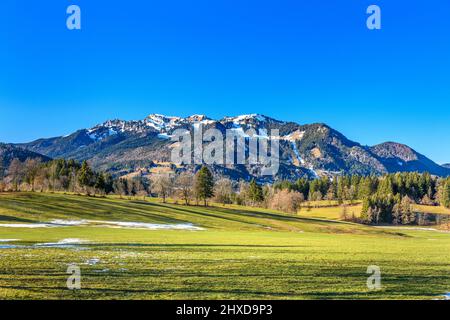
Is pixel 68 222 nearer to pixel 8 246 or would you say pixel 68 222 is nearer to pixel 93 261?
pixel 8 246

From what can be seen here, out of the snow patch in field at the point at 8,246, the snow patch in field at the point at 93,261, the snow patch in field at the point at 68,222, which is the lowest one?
the snow patch in field at the point at 68,222

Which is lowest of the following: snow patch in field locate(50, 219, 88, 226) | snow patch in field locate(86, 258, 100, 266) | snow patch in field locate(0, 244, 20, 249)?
snow patch in field locate(50, 219, 88, 226)

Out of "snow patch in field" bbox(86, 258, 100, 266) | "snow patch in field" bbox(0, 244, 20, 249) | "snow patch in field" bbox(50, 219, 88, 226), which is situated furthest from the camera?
"snow patch in field" bbox(50, 219, 88, 226)

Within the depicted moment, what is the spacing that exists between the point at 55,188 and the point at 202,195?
2702 inches

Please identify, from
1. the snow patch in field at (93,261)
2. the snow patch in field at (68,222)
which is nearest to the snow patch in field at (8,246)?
the snow patch in field at (93,261)

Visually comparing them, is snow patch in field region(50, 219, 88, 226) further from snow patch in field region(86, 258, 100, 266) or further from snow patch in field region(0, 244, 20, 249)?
snow patch in field region(86, 258, 100, 266)

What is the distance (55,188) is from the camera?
15862 cm

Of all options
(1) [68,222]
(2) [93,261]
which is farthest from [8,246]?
(1) [68,222]

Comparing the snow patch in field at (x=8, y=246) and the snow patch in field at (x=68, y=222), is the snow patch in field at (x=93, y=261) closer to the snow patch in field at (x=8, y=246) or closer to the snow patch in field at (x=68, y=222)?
the snow patch in field at (x=8, y=246)

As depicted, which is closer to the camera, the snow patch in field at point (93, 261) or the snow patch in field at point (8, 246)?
the snow patch in field at point (93, 261)

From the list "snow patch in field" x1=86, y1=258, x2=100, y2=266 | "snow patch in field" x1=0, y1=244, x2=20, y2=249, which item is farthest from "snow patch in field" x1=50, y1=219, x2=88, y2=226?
"snow patch in field" x1=86, y1=258, x2=100, y2=266

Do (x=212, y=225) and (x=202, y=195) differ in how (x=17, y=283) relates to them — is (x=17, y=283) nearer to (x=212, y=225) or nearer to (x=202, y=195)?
(x=212, y=225)

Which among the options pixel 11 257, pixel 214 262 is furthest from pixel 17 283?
pixel 214 262

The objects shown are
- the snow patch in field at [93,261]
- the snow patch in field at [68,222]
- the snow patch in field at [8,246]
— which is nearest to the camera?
the snow patch in field at [93,261]
